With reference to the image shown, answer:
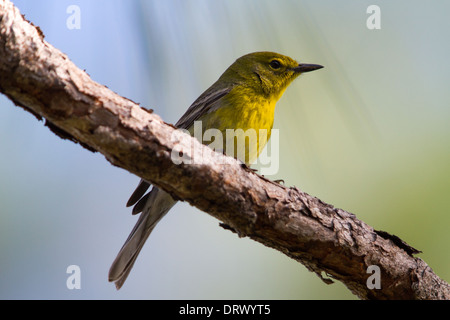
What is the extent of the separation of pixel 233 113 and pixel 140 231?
122 centimetres

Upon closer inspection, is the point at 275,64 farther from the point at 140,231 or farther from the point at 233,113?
the point at 140,231

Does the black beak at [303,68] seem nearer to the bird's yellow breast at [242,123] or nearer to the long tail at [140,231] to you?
the bird's yellow breast at [242,123]

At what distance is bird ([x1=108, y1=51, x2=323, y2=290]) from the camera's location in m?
3.44

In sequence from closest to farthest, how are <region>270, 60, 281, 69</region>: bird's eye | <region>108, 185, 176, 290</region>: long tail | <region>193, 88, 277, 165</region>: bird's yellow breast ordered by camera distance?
<region>108, 185, 176, 290</region>: long tail
<region>193, 88, 277, 165</region>: bird's yellow breast
<region>270, 60, 281, 69</region>: bird's eye

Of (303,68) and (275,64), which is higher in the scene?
(275,64)

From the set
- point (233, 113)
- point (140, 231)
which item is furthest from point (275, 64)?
point (140, 231)

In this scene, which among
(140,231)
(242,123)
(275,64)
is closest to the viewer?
(140,231)

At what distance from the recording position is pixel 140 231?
3.52 m

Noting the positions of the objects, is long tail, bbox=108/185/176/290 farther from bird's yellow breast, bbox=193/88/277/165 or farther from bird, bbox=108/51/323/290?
bird's yellow breast, bbox=193/88/277/165

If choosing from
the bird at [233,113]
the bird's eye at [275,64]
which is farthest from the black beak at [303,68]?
the bird's eye at [275,64]

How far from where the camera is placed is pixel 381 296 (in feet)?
8.38

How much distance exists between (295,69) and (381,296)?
7.47 ft

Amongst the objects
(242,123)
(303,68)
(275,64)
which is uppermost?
(275,64)

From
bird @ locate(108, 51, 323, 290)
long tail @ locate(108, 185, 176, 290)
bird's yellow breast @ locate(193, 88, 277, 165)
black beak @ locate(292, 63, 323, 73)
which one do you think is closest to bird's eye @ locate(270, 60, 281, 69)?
bird @ locate(108, 51, 323, 290)
